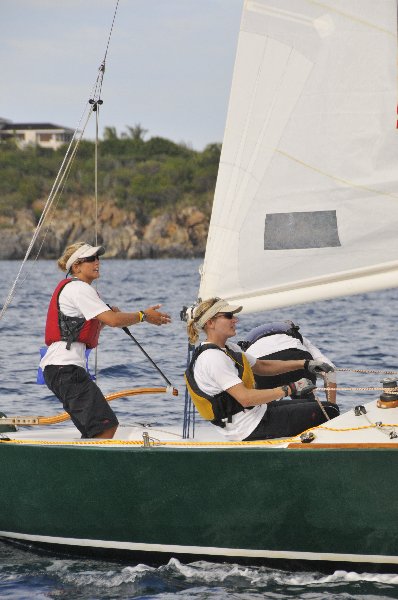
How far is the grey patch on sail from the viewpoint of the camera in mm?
6684

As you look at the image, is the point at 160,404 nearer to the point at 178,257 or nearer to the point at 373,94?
the point at 373,94

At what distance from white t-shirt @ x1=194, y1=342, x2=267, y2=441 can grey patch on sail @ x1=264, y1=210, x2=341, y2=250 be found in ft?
2.78

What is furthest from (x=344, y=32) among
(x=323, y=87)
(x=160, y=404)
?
(x=160, y=404)

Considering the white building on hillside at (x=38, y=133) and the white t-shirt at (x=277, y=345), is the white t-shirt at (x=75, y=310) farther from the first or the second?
the white building on hillside at (x=38, y=133)

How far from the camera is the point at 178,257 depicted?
8319 cm

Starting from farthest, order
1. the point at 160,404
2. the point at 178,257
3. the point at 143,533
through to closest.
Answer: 1. the point at 178,257
2. the point at 160,404
3. the point at 143,533

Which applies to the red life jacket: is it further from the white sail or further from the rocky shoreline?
the rocky shoreline

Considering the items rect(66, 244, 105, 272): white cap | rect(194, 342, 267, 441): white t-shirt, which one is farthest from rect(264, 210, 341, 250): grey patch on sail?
rect(66, 244, 105, 272): white cap

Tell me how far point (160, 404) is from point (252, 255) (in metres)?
4.57

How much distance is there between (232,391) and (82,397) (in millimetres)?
1027

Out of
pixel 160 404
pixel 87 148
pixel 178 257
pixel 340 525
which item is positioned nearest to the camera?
pixel 340 525

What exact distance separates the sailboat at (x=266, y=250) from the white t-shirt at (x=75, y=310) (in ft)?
1.58

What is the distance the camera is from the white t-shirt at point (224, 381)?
6195mm

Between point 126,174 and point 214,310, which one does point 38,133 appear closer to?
point 126,174
